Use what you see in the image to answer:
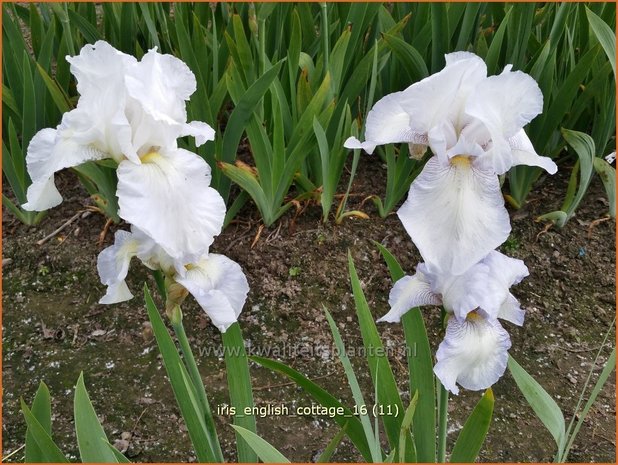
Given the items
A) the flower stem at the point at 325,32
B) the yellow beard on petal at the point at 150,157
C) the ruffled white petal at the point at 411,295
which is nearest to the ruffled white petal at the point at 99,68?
the yellow beard on petal at the point at 150,157

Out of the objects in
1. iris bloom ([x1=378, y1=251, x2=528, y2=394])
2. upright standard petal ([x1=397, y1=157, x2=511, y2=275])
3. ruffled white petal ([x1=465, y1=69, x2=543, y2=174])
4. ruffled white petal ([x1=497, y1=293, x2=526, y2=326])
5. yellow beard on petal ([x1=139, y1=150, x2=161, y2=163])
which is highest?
ruffled white petal ([x1=465, y1=69, x2=543, y2=174])

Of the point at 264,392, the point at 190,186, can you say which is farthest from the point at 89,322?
the point at 190,186

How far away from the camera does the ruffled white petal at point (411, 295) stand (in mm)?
1072

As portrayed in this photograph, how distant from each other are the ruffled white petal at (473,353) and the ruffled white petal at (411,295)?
6 centimetres

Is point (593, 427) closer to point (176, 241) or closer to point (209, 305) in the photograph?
point (209, 305)

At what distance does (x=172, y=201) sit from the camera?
97 cm

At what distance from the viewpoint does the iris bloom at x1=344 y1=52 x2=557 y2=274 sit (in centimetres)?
93

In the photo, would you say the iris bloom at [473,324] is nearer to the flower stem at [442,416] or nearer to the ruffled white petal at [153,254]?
the flower stem at [442,416]

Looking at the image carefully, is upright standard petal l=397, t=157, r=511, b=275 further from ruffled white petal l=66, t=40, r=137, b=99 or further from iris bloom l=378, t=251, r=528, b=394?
ruffled white petal l=66, t=40, r=137, b=99

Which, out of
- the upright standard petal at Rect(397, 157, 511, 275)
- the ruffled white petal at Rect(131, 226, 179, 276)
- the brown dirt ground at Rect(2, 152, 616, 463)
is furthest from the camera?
the brown dirt ground at Rect(2, 152, 616, 463)

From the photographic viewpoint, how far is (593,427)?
1818 millimetres

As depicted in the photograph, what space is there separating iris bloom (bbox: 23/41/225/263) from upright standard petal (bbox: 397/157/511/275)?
1.06 ft

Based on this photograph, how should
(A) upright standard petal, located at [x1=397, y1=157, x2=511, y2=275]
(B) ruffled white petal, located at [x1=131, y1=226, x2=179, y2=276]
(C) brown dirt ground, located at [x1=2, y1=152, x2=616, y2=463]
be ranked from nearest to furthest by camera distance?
1. (A) upright standard petal, located at [x1=397, y1=157, x2=511, y2=275]
2. (B) ruffled white petal, located at [x1=131, y1=226, x2=179, y2=276]
3. (C) brown dirt ground, located at [x1=2, y1=152, x2=616, y2=463]

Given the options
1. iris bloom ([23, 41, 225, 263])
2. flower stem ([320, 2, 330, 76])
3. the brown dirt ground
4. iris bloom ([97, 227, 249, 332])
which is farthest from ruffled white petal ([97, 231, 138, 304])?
flower stem ([320, 2, 330, 76])
